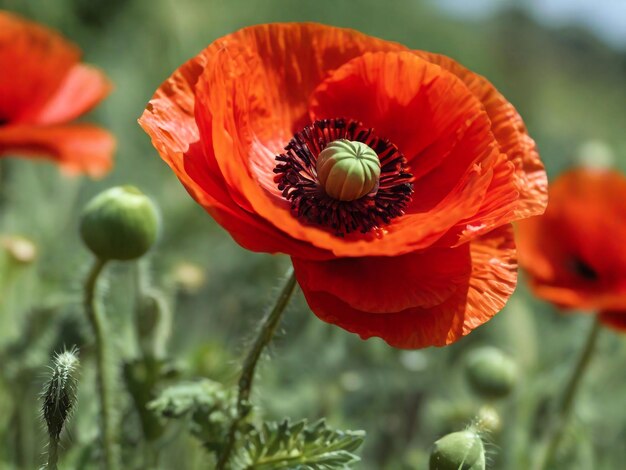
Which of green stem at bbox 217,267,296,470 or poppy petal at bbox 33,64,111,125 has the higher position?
poppy petal at bbox 33,64,111,125

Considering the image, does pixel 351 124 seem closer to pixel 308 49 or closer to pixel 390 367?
pixel 308 49

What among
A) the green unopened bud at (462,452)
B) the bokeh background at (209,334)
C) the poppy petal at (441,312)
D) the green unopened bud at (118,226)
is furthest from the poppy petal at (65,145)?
the green unopened bud at (462,452)

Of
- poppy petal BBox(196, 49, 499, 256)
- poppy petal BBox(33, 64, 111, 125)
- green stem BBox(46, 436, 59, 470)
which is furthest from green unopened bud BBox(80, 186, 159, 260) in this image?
poppy petal BBox(33, 64, 111, 125)

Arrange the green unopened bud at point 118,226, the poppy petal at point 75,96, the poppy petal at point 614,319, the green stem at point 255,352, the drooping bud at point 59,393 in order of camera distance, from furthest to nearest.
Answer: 1. the poppy petal at point 75,96
2. the poppy petal at point 614,319
3. the green unopened bud at point 118,226
4. the green stem at point 255,352
5. the drooping bud at point 59,393

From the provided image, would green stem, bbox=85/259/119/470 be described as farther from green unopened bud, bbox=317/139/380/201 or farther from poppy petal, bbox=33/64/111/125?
poppy petal, bbox=33/64/111/125

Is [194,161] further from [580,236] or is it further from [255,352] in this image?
[580,236]

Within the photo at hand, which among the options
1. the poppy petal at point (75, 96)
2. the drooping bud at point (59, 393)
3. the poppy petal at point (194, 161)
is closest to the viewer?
the drooping bud at point (59, 393)

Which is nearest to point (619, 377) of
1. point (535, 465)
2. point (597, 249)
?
point (597, 249)

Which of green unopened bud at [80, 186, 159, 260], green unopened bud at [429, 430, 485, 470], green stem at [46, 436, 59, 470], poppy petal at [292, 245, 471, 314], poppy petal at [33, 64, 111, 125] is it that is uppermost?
poppy petal at [33, 64, 111, 125]

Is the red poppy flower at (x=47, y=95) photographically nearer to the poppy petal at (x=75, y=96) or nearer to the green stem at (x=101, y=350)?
the poppy petal at (x=75, y=96)
